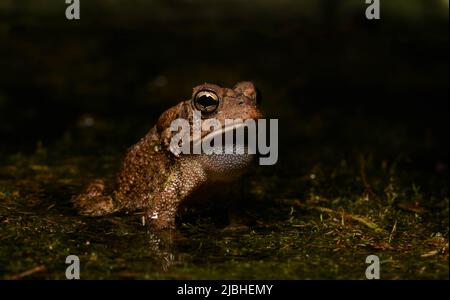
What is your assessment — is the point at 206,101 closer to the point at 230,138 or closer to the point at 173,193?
the point at 230,138

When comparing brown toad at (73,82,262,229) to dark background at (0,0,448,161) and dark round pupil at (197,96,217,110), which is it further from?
dark background at (0,0,448,161)

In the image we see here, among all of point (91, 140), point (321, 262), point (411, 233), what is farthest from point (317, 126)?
point (321, 262)

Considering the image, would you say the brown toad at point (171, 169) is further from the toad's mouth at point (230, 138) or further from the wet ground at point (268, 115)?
the wet ground at point (268, 115)

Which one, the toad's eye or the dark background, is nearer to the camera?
the toad's eye

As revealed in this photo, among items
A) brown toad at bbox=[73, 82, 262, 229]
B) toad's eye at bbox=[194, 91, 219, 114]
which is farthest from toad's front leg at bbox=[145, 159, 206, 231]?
toad's eye at bbox=[194, 91, 219, 114]

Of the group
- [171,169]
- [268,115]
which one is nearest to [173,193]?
[171,169]

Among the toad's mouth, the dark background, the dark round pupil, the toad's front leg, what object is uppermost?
the dark background

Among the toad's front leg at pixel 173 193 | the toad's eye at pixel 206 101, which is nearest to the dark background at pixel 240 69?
the toad's front leg at pixel 173 193
